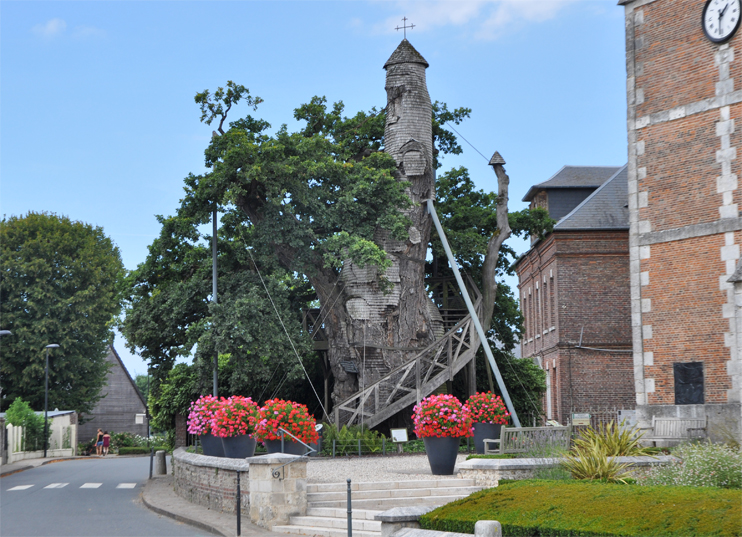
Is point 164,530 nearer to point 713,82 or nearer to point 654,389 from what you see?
point 654,389

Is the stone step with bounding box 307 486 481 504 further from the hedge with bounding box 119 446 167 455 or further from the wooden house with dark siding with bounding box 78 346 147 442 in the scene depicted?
the wooden house with dark siding with bounding box 78 346 147 442

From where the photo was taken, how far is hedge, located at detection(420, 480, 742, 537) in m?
8.82

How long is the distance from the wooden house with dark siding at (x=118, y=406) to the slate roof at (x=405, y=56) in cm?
4086

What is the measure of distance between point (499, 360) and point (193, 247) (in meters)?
12.5

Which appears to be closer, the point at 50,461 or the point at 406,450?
the point at 406,450

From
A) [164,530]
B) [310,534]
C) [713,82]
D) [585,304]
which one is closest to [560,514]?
[310,534]

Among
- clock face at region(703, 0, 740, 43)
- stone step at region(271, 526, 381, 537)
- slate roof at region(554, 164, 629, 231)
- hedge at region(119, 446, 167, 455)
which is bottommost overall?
hedge at region(119, 446, 167, 455)

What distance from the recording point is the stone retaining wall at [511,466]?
13961mm

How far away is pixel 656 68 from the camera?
2070cm

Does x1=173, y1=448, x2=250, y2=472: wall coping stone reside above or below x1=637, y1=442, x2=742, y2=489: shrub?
below

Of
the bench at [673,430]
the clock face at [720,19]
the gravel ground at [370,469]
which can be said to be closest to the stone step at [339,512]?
the gravel ground at [370,469]

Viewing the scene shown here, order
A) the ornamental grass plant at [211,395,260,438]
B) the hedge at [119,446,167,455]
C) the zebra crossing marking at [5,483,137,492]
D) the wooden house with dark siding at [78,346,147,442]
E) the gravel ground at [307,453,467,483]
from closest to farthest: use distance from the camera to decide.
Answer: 1. the ornamental grass plant at [211,395,260,438]
2. the gravel ground at [307,453,467,483]
3. the zebra crossing marking at [5,483,137,492]
4. the hedge at [119,446,167,455]
5. the wooden house with dark siding at [78,346,147,442]

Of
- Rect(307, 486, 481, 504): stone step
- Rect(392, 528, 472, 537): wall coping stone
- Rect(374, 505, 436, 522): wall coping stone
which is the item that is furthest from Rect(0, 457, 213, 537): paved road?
Rect(392, 528, 472, 537): wall coping stone

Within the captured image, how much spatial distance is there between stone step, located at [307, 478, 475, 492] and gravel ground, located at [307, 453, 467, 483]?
499 mm
